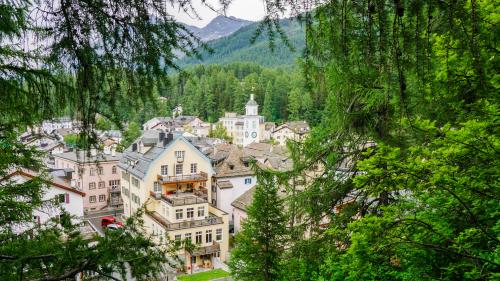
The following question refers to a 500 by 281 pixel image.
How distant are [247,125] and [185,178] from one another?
3919 cm

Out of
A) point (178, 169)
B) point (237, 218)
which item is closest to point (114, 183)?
point (178, 169)

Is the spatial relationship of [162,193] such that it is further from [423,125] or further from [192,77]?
[192,77]

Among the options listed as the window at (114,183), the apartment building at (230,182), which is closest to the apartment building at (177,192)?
the apartment building at (230,182)

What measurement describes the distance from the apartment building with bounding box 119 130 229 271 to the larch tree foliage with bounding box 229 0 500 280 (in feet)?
42.9

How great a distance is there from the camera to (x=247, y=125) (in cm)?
6712

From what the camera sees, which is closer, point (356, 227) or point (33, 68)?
point (33, 68)

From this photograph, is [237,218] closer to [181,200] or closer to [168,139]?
[181,200]

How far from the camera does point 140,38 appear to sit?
2.62 meters

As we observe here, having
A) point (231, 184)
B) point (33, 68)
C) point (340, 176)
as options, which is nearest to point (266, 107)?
point (231, 184)

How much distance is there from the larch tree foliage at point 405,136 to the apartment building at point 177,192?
13.1 metres

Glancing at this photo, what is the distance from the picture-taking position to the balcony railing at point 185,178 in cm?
2764

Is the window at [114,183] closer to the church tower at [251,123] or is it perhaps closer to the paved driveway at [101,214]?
the paved driveway at [101,214]

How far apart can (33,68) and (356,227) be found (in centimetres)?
501

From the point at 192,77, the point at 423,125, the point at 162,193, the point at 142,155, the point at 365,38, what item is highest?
the point at 365,38
